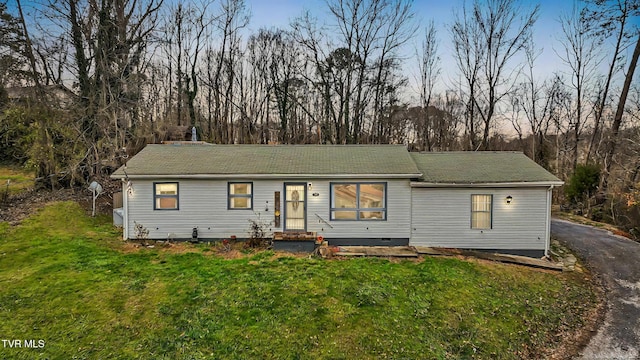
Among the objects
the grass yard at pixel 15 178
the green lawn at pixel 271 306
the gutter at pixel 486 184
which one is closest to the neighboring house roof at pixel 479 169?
the gutter at pixel 486 184

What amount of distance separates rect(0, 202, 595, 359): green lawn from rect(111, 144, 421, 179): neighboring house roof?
106 inches

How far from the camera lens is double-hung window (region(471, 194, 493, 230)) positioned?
965cm

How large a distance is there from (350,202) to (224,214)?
430 centimetres

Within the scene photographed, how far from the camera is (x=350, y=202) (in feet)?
32.7

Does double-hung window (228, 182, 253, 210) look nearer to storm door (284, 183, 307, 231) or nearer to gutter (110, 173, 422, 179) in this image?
gutter (110, 173, 422, 179)

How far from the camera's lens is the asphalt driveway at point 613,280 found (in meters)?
5.45

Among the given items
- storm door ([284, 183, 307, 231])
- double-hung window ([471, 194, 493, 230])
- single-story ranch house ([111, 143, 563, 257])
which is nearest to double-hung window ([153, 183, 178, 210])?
single-story ranch house ([111, 143, 563, 257])

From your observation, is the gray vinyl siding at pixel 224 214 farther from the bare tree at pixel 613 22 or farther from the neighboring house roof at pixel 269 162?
the bare tree at pixel 613 22

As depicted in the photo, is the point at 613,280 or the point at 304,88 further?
the point at 304,88

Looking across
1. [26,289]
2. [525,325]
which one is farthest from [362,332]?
[26,289]

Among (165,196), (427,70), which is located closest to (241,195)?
(165,196)

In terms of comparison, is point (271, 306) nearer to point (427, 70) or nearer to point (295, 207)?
point (295, 207)

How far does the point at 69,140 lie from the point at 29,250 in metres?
7.68

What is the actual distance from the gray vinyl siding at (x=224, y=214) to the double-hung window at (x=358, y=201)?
0.55 ft
